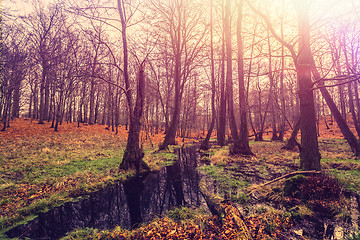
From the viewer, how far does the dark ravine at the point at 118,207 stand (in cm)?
399

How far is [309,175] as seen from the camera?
4895 mm

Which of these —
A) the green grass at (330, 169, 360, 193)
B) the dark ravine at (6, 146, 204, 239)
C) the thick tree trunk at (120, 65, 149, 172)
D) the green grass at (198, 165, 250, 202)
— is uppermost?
the thick tree trunk at (120, 65, 149, 172)

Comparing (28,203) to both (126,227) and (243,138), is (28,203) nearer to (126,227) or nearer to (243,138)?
(126,227)

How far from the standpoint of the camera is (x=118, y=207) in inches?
197

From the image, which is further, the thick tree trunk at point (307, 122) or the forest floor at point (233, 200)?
A: the thick tree trunk at point (307, 122)

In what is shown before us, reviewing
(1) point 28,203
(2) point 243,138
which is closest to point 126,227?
(1) point 28,203

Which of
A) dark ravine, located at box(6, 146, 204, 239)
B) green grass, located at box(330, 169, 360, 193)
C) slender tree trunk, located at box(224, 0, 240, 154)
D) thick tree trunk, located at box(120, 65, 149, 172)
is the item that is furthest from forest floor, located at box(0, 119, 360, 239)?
slender tree trunk, located at box(224, 0, 240, 154)

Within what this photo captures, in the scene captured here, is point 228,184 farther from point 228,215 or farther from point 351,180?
point 351,180

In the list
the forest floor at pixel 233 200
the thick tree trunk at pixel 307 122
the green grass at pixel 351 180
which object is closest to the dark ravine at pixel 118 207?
the forest floor at pixel 233 200

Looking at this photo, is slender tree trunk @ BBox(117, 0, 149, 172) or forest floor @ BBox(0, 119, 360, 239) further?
slender tree trunk @ BBox(117, 0, 149, 172)

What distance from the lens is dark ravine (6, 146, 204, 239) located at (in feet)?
13.1

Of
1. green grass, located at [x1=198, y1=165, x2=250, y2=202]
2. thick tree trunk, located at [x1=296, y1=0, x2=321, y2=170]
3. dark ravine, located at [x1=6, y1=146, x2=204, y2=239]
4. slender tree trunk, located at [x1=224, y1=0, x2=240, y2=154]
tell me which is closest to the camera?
dark ravine, located at [x1=6, y1=146, x2=204, y2=239]

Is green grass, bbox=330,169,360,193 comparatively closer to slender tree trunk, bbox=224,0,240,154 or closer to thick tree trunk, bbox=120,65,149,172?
slender tree trunk, bbox=224,0,240,154

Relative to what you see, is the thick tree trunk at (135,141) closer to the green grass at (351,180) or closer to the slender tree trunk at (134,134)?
the slender tree trunk at (134,134)
